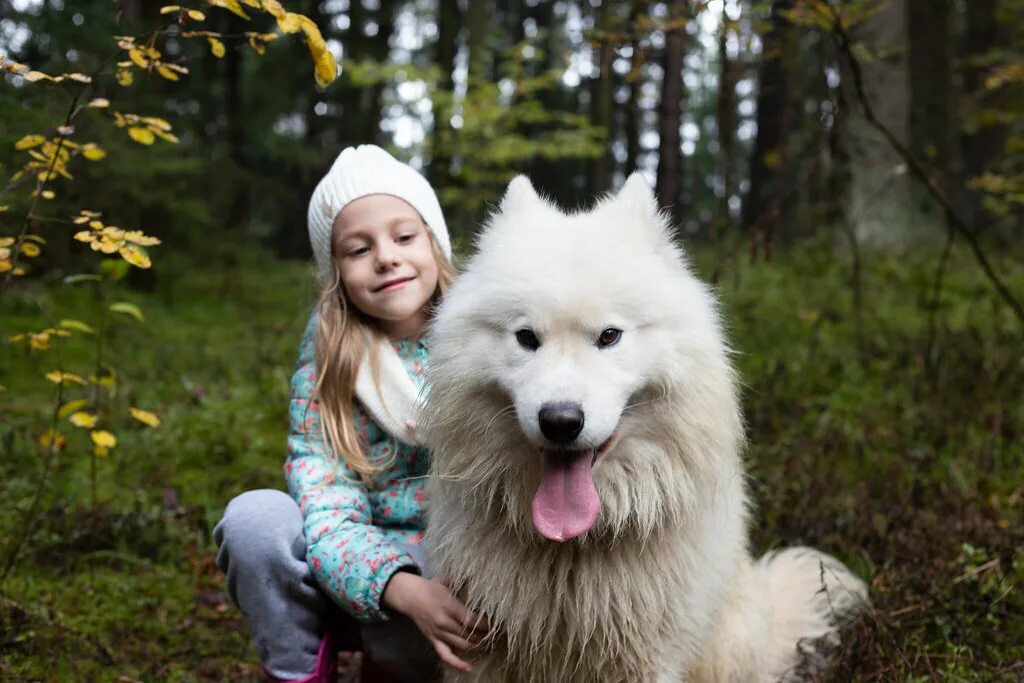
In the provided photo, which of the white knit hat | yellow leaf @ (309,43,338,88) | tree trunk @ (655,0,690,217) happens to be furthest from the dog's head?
tree trunk @ (655,0,690,217)

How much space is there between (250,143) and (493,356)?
1523cm

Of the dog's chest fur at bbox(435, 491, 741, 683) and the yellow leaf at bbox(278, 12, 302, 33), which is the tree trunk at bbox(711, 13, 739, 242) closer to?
the yellow leaf at bbox(278, 12, 302, 33)

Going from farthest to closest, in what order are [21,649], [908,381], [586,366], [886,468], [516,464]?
[908,381]
[886,468]
[21,649]
[516,464]
[586,366]

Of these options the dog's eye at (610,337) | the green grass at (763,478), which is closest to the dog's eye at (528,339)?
the dog's eye at (610,337)

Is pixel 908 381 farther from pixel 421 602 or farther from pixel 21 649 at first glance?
pixel 21 649

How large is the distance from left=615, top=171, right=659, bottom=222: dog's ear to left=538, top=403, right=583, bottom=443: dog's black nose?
2.29 ft

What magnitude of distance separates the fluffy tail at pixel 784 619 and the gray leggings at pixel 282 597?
91 centimetres

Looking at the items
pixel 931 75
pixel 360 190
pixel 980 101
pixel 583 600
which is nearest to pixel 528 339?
pixel 583 600

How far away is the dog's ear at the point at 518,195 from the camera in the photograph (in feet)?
8.04

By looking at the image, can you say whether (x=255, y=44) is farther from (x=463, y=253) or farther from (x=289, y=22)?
(x=463, y=253)

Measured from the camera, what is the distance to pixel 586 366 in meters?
2.01

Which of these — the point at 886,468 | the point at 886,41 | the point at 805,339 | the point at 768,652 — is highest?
the point at 886,41

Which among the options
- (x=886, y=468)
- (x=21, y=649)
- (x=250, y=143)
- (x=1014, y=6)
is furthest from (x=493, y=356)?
(x=250, y=143)

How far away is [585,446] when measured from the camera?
77.8 inches
